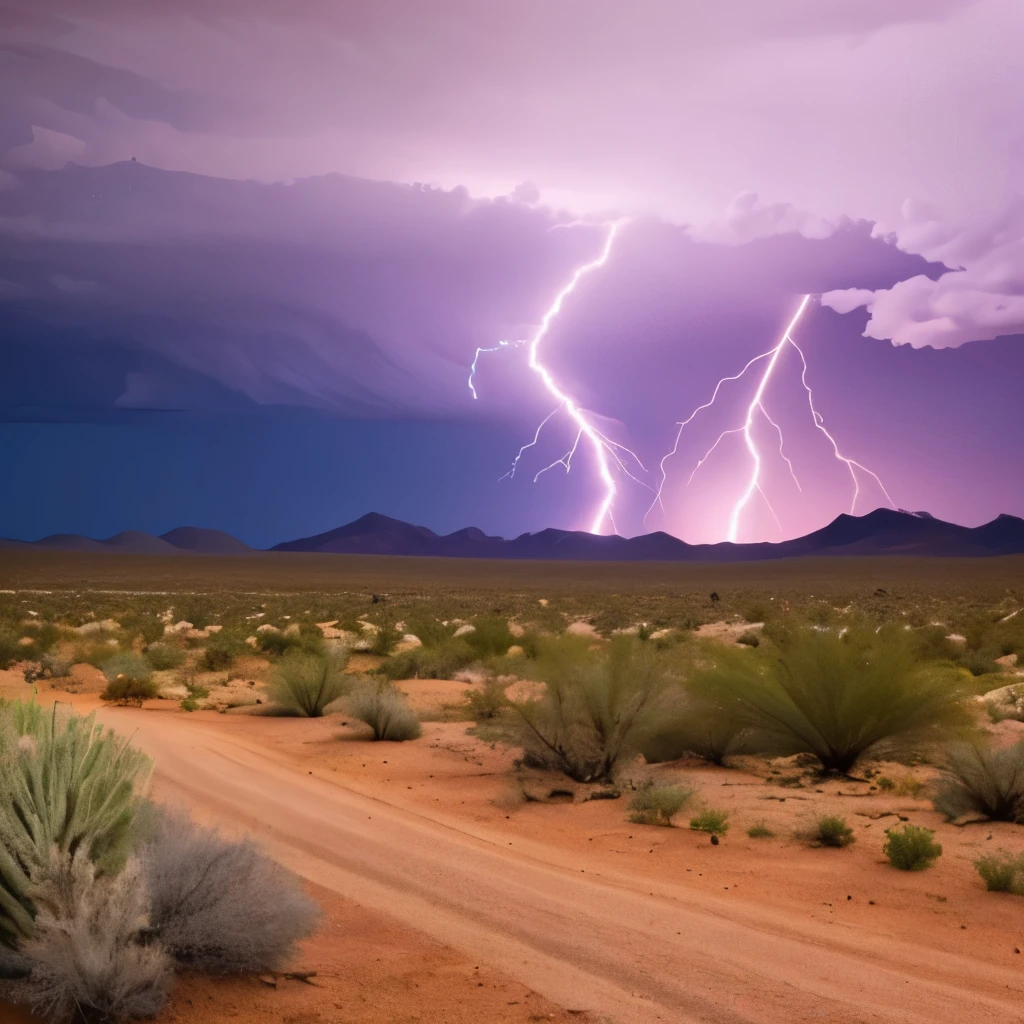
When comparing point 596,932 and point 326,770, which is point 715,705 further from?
point 596,932

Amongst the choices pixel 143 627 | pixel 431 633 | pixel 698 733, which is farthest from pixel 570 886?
pixel 143 627

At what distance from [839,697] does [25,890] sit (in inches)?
395

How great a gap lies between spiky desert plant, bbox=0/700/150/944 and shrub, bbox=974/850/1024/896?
6.56 meters

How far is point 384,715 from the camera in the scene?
14406 millimetres

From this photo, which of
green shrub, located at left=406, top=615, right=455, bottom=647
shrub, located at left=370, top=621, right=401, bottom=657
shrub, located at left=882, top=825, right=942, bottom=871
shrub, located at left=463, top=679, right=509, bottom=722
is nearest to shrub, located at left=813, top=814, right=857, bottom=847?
shrub, located at left=882, top=825, right=942, bottom=871

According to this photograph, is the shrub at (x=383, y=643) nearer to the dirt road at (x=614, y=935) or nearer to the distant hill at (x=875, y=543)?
the dirt road at (x=614, y=935)

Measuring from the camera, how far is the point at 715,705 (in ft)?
42.2

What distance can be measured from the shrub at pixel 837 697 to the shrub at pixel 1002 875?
4142 millimetres

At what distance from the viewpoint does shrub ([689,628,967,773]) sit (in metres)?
12.1

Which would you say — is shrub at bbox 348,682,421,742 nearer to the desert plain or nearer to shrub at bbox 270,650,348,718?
the desert plain

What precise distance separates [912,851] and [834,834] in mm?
897

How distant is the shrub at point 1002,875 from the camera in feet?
25.1

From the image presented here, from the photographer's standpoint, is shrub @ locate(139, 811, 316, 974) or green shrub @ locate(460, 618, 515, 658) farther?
green shrub @ locate(460, 618, 515, 658)

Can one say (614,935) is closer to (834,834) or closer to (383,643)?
(834,834)
